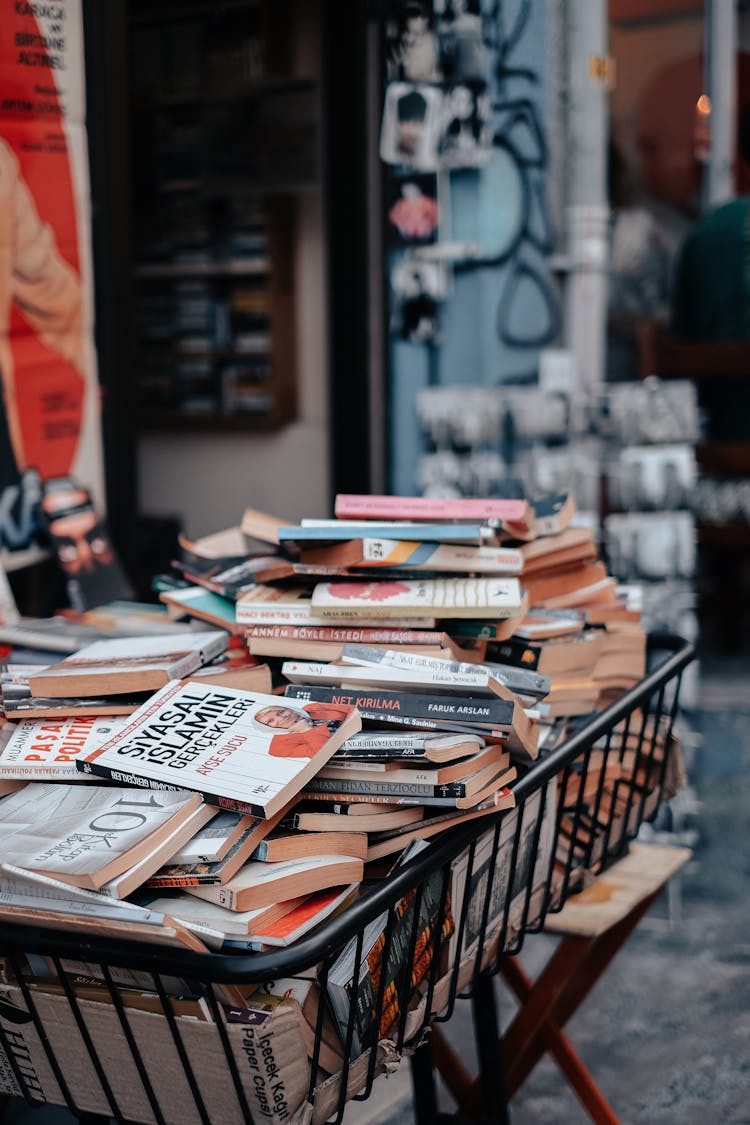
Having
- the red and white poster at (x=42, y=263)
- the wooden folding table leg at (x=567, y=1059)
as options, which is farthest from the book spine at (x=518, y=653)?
the red and white poster at (x=42, y=263)

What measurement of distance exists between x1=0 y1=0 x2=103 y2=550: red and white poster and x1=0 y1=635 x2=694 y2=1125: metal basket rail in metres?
1.30

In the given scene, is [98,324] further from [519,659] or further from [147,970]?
[147,970]

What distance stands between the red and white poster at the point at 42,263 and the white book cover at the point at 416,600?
1.05 metres

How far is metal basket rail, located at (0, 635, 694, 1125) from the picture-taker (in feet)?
3.29

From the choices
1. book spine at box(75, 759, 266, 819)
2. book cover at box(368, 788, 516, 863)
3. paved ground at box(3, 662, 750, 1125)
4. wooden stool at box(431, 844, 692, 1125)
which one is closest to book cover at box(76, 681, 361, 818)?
book spine at box(75, 759, 266, 819)

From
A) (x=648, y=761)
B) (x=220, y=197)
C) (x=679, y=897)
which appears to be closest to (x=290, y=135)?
(x=220, y=197)

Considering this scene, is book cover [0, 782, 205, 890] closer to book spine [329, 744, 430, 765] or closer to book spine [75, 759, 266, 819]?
book spine [75, 759, 266, 819]

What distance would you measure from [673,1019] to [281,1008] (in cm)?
209

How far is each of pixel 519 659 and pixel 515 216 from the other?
268cm

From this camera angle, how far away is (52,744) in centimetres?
124

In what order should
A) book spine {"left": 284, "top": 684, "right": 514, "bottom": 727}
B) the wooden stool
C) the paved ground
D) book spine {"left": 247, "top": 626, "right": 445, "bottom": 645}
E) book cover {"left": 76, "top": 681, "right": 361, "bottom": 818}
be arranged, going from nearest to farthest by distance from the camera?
book cover {"left": 76, "top": 681, "right": 361, "bottom": 818} < book spine {"left": 284, "top": 684, "right": 514, "bottom": 727} < book spine {"left": 247, "top": 626, "right": 445, "bottom": 645} < the wooden stool < the paved ground

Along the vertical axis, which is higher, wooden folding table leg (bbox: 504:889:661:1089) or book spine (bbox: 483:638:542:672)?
book spine (bbox: 483:638:542:672)

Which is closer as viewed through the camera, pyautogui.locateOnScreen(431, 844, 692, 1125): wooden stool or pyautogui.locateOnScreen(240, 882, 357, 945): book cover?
pyautogui.locateOnScreen(240, 882, 357, 945): book cover

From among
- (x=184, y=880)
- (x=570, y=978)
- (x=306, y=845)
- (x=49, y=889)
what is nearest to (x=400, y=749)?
(x=306, y=845)
